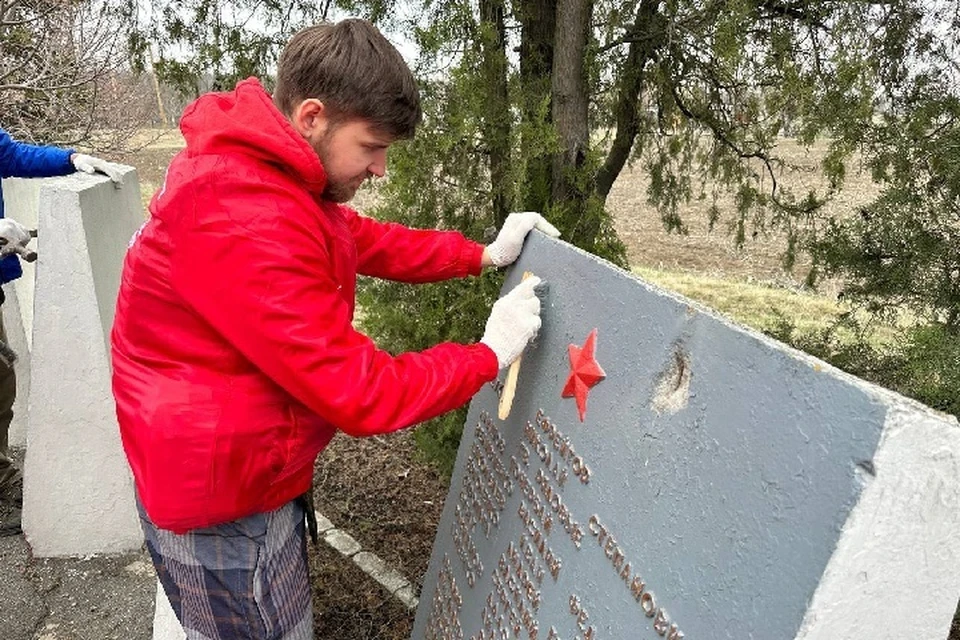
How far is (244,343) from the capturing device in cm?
145

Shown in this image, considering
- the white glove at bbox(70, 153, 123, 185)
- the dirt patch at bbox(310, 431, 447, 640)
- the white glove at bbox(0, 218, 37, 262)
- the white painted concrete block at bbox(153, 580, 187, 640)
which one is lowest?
the dirt patch at bbox(310, 431, 447, 640)

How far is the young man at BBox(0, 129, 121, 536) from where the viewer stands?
12.0 ft

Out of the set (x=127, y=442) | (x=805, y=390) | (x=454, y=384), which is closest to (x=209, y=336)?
(x=127, y=442)

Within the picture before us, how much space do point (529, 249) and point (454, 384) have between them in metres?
0.61

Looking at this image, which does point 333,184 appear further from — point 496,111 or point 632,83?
point 632,83

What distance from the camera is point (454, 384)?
161cm

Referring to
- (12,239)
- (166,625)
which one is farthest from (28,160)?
(166,625)

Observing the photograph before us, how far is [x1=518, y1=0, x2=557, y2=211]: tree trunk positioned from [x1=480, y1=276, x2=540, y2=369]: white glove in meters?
1.36

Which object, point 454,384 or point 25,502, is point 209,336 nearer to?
point 454,384

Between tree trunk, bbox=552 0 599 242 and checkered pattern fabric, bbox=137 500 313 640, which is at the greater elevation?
tree trunk, bbox=552 0 599 242

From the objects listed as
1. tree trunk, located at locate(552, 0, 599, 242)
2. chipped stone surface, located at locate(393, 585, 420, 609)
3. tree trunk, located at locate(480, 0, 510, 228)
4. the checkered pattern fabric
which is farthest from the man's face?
chipped stone surface, located at locate(393, 585, 420, 609)

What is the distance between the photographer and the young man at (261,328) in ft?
4.69

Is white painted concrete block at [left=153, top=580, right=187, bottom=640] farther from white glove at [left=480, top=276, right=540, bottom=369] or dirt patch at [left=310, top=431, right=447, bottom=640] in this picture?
white glove at [left=480, top=276, right=540, bottom=369]

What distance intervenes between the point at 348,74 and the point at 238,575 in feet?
3.80
